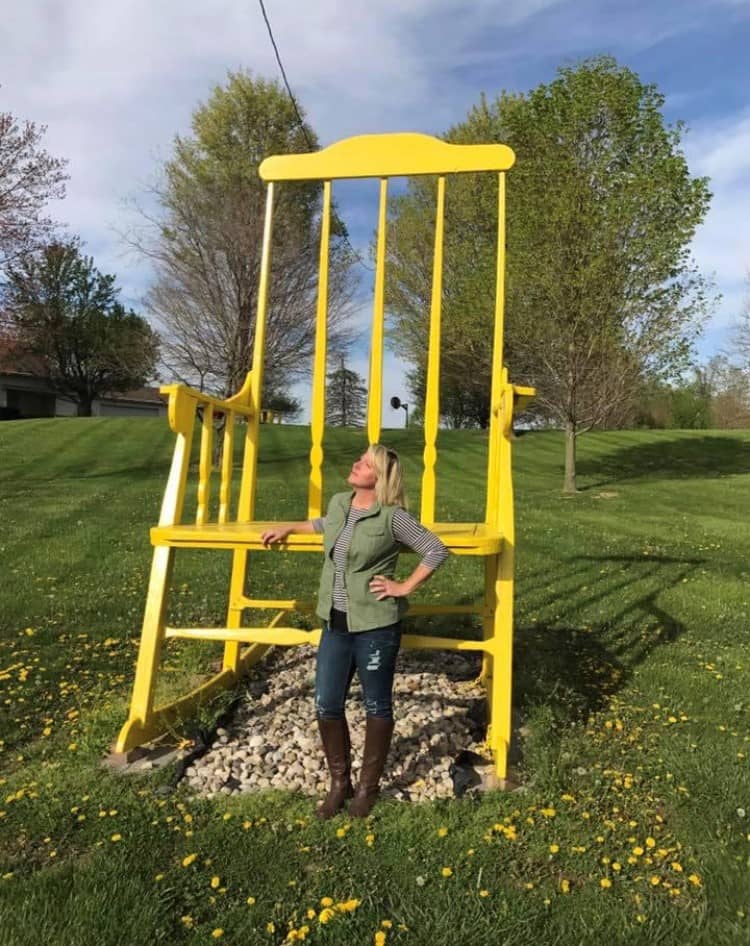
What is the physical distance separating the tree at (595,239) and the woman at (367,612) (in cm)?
1171

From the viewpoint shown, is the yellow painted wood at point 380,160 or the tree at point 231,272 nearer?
the yellow painted wood at point 380,160

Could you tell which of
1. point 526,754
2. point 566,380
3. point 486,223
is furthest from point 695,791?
point 486,223

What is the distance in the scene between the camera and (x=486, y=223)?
17.6 m

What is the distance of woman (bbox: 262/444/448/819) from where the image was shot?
2.57 m

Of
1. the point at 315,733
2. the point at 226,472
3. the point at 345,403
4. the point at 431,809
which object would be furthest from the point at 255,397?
the point at 345,403

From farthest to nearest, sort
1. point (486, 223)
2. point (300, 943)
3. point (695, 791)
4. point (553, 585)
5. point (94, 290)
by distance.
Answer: point (94, 290)
point (486, 223)
point (553, 585)
point (695, 791)
point (300, 943)

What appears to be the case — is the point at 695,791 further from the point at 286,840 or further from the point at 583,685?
the point at 286,840

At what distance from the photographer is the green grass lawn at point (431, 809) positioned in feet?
6.45

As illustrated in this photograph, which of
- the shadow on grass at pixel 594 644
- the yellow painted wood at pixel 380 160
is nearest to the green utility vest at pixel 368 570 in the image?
the shadow on grass at pixel 594 644

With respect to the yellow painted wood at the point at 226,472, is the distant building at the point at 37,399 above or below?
above

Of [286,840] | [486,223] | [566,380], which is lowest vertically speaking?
[286,840]

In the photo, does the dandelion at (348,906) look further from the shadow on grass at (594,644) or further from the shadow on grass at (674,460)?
the shadow on grass at (674,460)

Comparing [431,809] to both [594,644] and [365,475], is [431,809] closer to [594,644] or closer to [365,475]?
[365,475]

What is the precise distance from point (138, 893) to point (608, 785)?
1691mm
